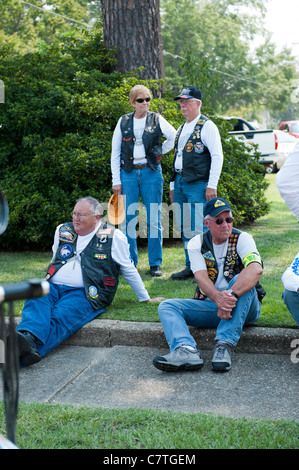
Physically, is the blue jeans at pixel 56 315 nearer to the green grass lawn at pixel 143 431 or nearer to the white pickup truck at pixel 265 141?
the green grass lawn at pixel 143 431

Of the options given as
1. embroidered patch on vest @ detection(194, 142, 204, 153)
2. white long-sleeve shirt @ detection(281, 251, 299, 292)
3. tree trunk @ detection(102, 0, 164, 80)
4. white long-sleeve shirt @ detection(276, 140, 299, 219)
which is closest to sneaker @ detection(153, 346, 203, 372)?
white long-sleeve shirt @ detection(281, 251, 299, 292)

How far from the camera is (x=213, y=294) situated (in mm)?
4152

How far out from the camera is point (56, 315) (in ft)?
14.7

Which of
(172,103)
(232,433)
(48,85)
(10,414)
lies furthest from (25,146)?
(10,414)

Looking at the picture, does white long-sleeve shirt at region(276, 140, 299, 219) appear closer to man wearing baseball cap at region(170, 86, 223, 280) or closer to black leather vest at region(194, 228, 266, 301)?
black leather vest at region(194, 228, 266, 301)

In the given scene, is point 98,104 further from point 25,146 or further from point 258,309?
point 258,309

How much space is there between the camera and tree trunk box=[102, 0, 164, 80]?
8.03 m

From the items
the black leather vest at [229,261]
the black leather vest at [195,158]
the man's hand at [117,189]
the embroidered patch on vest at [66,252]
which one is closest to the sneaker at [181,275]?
the black leather vest at [195,158]

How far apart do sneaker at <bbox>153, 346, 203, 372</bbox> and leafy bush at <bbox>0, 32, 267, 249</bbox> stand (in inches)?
140

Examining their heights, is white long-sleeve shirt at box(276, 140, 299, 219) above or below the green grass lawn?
above

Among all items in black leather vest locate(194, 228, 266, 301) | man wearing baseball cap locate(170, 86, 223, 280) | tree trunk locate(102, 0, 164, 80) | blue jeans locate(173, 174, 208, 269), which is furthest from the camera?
tree trunk locate(102, 0, 164, 80)

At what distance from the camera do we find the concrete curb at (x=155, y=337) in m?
4.23

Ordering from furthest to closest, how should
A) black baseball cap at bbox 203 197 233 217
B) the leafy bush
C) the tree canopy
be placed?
the tree canopy
the leafy bush
black baseball cap at bbox 203 197 233 217
